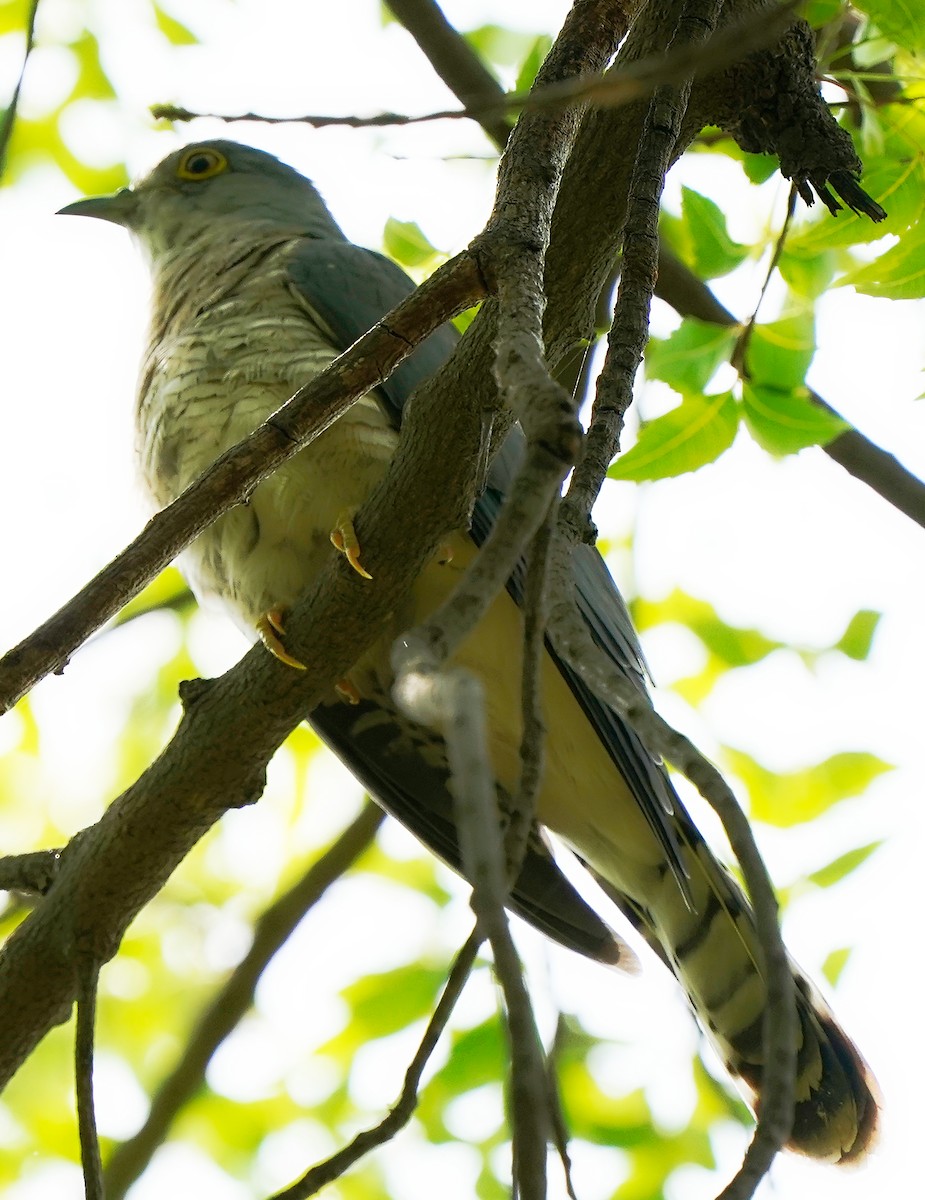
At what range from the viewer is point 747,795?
13.3 feet

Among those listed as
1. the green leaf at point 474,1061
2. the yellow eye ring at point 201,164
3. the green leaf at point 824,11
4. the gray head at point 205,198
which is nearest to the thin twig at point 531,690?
the green leaf at point 824,11

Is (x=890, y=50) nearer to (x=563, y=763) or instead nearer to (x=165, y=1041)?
(x=563, y=763)

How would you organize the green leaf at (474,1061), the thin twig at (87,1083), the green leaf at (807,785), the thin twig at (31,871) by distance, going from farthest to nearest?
the green leaf at (807,785)
the green leaf at (474,1061)
the thin twig at (31,871)
the thin twig at (87,1083)

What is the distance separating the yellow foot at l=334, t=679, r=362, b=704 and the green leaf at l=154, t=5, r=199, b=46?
2129 millimetres

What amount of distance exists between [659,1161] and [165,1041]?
2.04 m

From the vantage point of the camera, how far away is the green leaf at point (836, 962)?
10.9 feet

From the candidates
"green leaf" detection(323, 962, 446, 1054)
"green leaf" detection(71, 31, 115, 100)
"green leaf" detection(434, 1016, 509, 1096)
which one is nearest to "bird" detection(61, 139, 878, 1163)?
"green leaf" detection(434, 1016, 509, 1096)

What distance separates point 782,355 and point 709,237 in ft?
1.02

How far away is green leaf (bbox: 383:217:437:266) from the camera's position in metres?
3.29

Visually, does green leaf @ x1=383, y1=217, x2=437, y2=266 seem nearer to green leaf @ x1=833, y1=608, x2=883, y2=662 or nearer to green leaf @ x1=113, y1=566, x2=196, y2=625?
green leaf @ x1=113, y1=566, x2=196, y2=625

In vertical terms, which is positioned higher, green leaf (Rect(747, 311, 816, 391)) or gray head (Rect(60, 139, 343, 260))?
gray head (Rect(60, 139, 343, 260))

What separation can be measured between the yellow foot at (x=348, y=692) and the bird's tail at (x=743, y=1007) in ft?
3.01

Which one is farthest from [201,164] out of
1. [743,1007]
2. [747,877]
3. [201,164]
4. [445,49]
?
[747,877]

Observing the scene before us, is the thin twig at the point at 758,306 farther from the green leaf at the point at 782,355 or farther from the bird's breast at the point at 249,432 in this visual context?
the bird's breast at the point at 249,432
